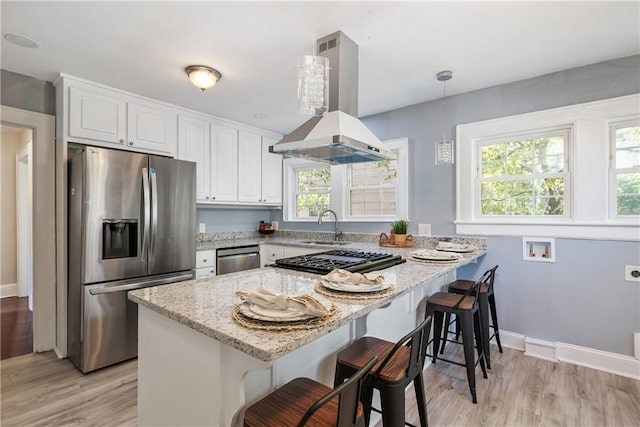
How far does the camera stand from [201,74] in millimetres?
2469

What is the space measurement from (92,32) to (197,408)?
2.34m

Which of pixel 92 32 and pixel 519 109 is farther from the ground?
pixel 92 32

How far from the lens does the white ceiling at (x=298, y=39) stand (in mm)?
1804

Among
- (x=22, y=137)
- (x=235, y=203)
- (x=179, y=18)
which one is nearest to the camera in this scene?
(x=179, y=18)

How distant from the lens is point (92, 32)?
2.01 m

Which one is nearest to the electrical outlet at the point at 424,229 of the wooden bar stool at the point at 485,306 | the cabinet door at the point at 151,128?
the wooden bar stool at the point at 485,306

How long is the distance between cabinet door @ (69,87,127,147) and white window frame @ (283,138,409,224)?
2.20m

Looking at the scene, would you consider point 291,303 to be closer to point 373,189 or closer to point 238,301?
point 238,301

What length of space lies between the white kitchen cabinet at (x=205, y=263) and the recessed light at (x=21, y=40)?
203 centimetres

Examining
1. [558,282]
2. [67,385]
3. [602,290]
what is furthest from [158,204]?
[602,290]

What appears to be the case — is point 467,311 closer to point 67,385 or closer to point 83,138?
point 67,385

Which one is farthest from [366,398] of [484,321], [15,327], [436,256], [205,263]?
[15,327]

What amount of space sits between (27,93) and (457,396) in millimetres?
4119

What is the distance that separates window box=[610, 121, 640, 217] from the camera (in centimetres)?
237
